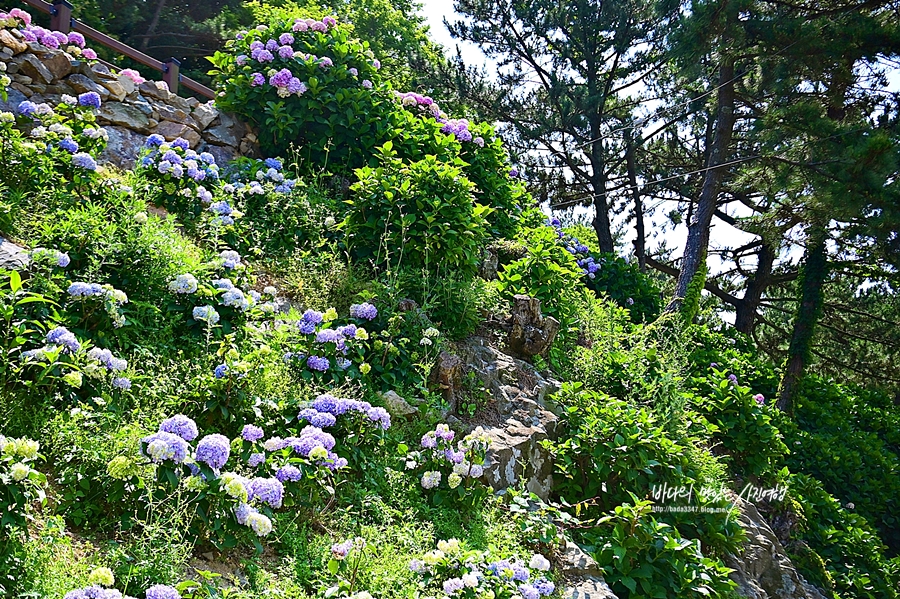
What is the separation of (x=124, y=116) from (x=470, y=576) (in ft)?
15.7

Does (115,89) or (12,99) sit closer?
(12,99)

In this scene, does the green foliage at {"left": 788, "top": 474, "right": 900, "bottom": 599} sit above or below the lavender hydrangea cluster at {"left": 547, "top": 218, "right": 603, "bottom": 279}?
below

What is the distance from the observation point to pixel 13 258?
3100 mm

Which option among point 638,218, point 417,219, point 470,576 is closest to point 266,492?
point 470,576

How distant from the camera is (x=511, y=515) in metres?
3.46

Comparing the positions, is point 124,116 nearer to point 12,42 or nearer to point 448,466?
point 12,42

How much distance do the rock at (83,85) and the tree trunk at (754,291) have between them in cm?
1142

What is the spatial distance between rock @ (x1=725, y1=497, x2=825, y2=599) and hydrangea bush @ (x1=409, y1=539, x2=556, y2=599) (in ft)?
8.33

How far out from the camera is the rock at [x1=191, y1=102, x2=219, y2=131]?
19.3ft

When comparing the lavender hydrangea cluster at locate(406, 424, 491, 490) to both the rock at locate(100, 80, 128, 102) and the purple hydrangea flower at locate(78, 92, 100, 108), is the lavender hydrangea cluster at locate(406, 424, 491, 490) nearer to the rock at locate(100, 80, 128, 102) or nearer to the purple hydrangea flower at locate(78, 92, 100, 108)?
the purple hydrangea flower at locate(78, 92, 100, 108)

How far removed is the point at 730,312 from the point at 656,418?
33.6 ft

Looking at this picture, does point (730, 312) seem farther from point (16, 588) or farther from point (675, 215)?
point (16, 588)

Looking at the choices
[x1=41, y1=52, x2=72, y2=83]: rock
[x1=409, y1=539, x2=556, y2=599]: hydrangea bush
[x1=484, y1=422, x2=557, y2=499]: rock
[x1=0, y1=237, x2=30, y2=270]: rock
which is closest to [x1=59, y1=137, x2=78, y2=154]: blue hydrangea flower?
[x1=0, y1=237, x2=30, y2=270]: rock

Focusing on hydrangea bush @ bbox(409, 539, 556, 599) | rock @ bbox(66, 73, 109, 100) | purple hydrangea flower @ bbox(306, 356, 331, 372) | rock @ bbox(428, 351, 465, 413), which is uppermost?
rock @ bbox(66, 73, 109, 100)
